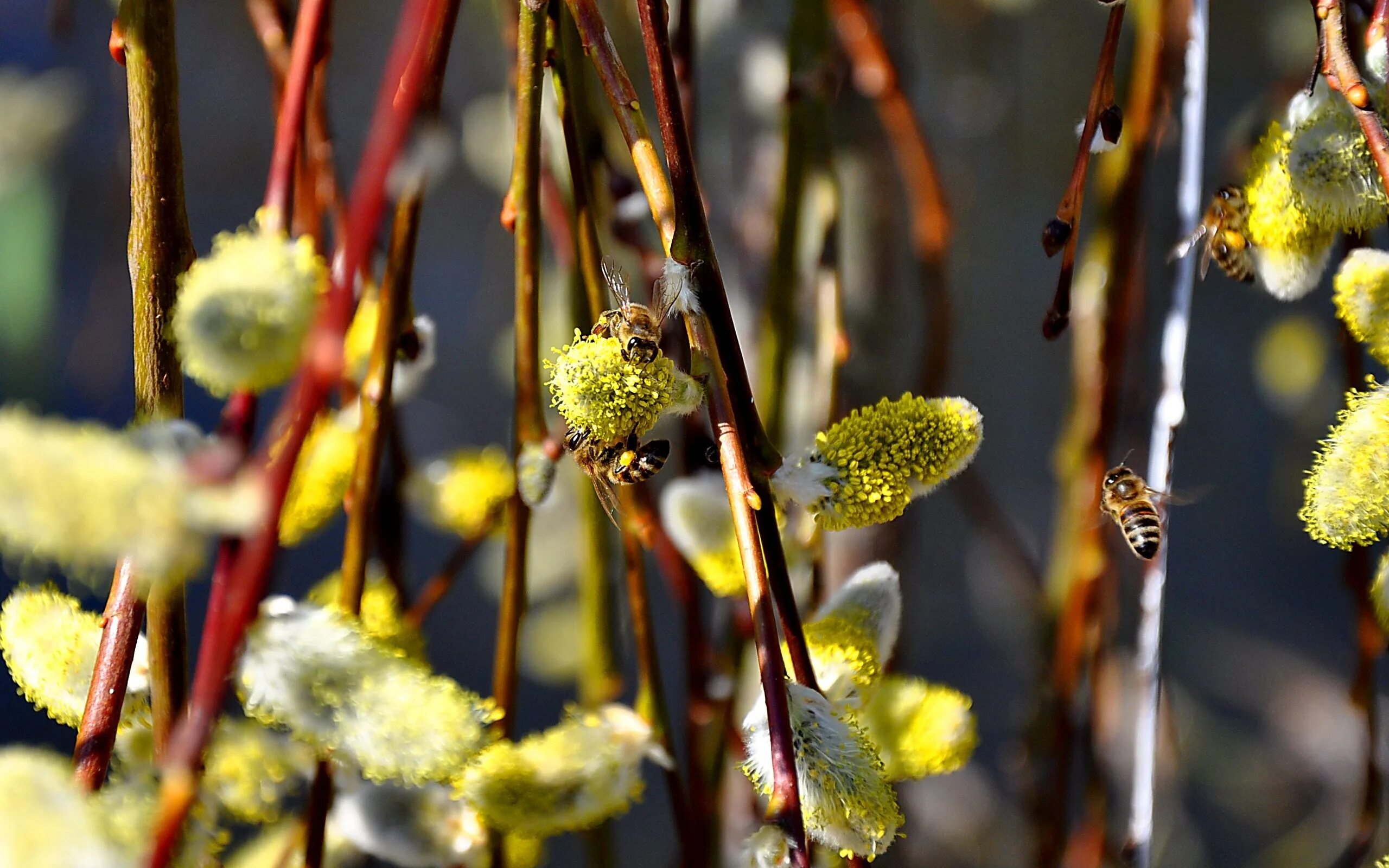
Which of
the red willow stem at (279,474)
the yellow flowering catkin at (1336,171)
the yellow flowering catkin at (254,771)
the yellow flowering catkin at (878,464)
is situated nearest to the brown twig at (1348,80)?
the yellow flowering catkin at (1336,171)

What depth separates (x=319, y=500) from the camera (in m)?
0.34

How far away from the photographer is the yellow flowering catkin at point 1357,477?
0.25 meters

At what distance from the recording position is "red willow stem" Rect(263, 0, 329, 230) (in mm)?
213

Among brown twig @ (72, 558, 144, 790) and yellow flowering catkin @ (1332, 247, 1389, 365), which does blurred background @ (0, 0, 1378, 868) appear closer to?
yellow flowering catkin @ (1332, 247, 1389, 365)

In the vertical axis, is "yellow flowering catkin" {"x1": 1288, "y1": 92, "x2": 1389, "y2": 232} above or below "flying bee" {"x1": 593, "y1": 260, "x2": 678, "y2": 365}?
below

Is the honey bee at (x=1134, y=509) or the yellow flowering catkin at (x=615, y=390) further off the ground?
the yellow flowering catkin at (x=615, y=390)

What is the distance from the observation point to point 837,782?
0.78ft

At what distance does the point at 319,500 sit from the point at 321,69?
6.8 inches

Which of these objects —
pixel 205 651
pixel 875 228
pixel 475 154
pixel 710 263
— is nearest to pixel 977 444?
pixel 710 263

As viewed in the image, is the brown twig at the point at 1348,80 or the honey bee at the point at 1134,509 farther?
the honey bee at the point at 1134,509

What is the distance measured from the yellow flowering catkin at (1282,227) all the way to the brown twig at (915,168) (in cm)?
20

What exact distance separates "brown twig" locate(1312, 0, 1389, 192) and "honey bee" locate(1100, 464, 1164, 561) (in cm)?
14

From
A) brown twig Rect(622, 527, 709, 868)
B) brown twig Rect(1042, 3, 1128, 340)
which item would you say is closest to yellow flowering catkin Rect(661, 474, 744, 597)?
brown twig Rect(622, 527, 709, 868)

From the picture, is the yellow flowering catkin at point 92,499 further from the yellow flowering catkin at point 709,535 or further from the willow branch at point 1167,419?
the willow branch at point 1167,419
